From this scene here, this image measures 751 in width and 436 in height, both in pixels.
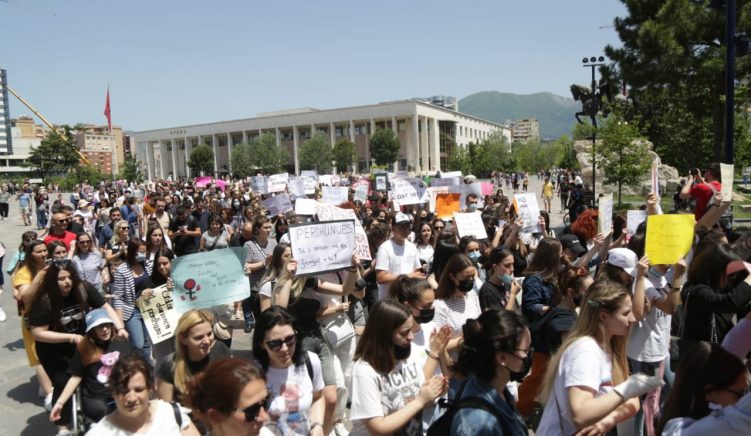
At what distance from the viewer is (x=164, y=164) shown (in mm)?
124188

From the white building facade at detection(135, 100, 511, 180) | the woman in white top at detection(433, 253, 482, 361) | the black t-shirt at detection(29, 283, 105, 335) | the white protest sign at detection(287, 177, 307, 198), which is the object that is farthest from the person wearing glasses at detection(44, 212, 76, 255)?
the white building facade at detection(135, 100, 511, 180)

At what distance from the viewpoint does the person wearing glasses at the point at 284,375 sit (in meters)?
3.45

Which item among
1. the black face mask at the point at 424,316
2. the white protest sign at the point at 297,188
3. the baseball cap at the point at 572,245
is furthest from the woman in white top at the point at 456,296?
the white protest sign at the point at 297,188

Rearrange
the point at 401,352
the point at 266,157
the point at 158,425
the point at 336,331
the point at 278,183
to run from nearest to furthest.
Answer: the point at 158,425
the point at 401,352
the point at 336,331
the point at 278,183
the point at 266,157

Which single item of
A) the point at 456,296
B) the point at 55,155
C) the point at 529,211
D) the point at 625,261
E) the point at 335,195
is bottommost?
the point at 456,296

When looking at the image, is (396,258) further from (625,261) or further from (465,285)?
(625,261)

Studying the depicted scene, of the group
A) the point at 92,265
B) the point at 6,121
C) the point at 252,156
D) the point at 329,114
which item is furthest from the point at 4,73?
the point at 92,265

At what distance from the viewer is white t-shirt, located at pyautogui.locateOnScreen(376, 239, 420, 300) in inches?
256

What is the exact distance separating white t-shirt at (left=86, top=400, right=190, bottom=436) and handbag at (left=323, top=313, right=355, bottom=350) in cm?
199

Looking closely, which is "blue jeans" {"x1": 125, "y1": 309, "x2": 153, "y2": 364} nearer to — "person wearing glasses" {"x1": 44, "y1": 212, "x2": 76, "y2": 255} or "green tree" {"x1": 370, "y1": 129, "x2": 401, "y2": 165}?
"person wearing glasses" {"x1": 44, "y1": 212, "x2": 76, "y2": 255}

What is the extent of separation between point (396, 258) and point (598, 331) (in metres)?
3.62

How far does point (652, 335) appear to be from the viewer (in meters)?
4.56

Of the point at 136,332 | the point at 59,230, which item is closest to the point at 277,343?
the point at 136,332

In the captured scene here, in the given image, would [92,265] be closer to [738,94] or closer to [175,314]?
[175,314]
